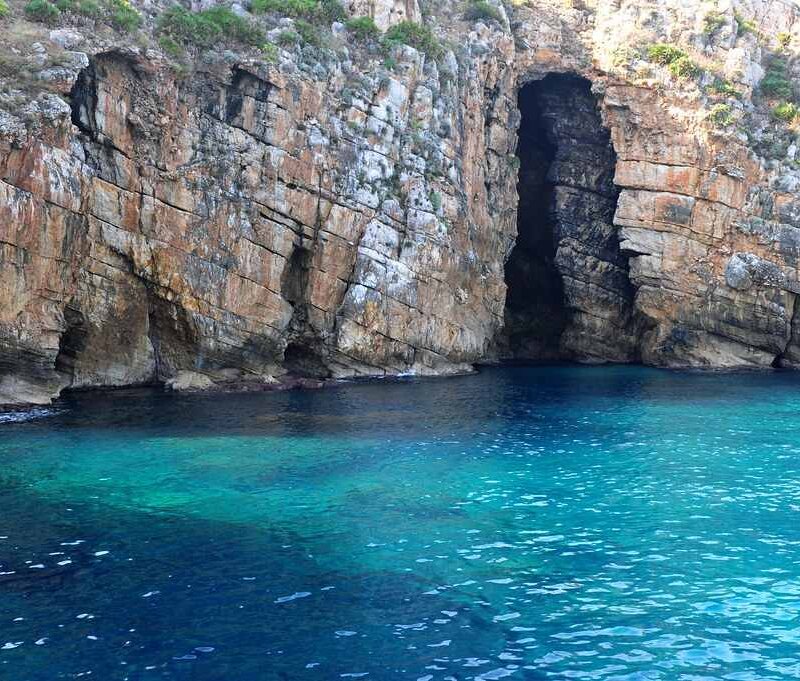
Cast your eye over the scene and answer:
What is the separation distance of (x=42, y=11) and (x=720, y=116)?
136ft

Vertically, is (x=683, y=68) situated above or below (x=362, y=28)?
above

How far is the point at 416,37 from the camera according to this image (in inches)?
1928

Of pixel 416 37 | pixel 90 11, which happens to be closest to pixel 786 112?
pixel 416 37

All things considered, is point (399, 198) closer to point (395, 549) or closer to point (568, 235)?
point (568, 235)

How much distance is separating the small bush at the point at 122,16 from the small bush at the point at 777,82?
4342 cm

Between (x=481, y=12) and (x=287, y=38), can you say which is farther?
(x=481, y=12)

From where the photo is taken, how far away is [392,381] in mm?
45062

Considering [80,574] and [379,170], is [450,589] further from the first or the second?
[379,170]

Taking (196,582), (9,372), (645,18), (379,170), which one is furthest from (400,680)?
(645,18)

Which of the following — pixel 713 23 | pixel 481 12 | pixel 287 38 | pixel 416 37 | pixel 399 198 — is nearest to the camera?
pixel 287 38

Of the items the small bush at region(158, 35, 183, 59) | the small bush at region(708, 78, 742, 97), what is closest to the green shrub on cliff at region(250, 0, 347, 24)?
the small bush at region(158, 35, 183, 59)

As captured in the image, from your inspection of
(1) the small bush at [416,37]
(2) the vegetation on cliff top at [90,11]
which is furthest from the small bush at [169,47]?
(1) the small bush at [416,37]

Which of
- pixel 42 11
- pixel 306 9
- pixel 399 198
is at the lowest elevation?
pixel 399 198

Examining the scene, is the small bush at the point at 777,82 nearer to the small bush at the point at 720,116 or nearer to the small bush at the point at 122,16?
the small bush at the point at 720,116
